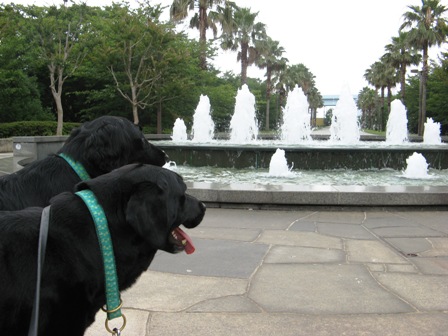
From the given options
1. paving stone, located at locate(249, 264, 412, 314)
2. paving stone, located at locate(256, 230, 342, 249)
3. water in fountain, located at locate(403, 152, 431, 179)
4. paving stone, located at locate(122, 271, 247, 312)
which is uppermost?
water in fountain, located at locate(403, 152, 431, 179)

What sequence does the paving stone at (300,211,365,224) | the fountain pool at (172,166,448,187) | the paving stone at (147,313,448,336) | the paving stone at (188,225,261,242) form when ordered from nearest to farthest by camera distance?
the paving stone at (147,313,448,336) → the paving stone at (188,225,261,242) → the paving stone at (300,211,365,224) → the fountain pool at (172,166,448,187)

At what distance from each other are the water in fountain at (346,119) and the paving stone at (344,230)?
1694 centimetres

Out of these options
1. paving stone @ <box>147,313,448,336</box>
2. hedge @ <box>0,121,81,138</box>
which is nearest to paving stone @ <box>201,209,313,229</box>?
paving stone @ <box>147,313,448,336</box>

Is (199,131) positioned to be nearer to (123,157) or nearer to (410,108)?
(123,157)

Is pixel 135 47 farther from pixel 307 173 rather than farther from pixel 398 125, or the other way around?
pixel 307 173

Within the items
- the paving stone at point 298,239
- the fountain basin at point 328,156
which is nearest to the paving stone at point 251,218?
the paving stone at point 298,239

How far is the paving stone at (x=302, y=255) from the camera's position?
4855mm

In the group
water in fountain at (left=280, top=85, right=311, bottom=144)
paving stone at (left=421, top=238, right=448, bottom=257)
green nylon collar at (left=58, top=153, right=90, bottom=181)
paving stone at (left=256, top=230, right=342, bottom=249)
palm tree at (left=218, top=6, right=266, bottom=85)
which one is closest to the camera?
green nylon collar at (left=58, top=153, right=90, bottom=181)

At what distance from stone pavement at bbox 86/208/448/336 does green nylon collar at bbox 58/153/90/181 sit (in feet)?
3.90

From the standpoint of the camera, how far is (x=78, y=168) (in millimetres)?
2754

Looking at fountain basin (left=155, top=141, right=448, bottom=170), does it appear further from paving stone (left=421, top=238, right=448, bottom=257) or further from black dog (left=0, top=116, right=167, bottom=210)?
black dog (left=0, top=116, right=167, bottom=210)

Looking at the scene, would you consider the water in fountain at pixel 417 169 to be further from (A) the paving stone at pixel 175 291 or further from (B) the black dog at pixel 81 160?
(B) the black dog at pixel 81 160

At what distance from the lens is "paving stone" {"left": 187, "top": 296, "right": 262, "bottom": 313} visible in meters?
3.53

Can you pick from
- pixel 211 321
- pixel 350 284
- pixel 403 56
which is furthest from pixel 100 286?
pixel 403 56
